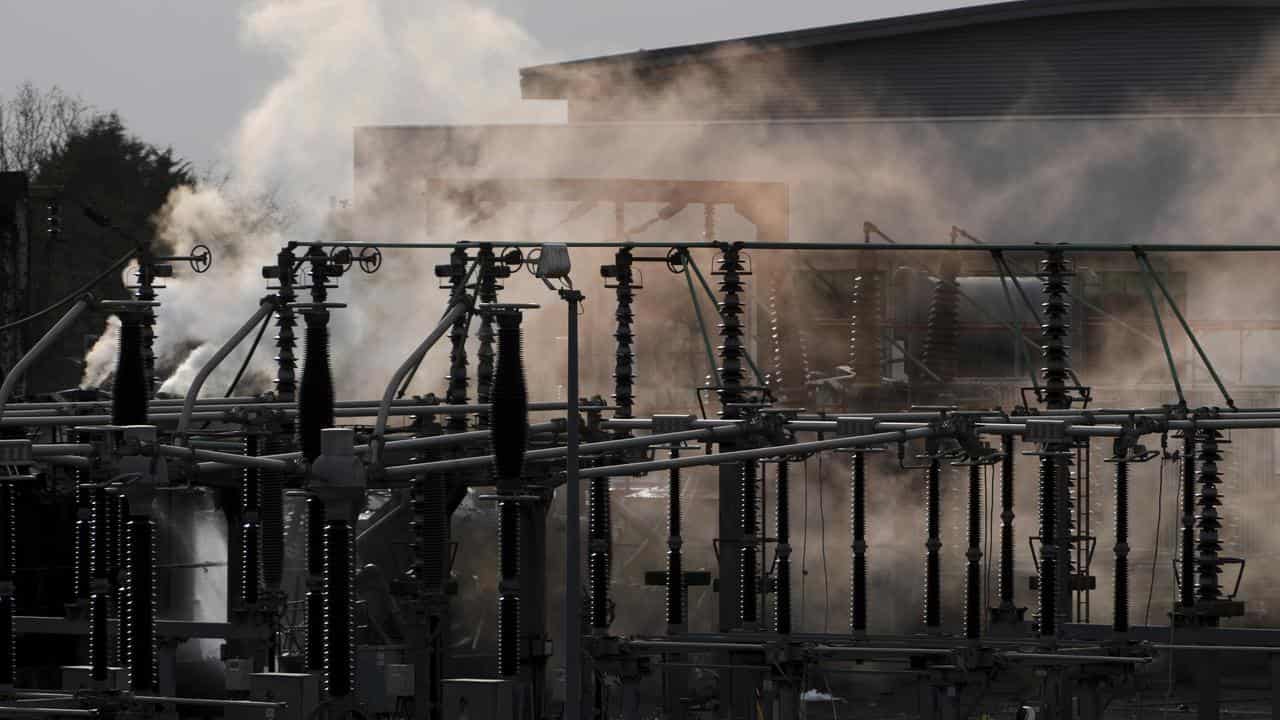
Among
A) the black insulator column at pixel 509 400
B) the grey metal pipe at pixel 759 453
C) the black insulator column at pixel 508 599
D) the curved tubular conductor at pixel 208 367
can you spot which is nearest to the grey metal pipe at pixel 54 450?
the curved tubular conductor at pixel 208 367

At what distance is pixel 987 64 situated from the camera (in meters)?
54.4

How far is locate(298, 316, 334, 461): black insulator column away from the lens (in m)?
20.5

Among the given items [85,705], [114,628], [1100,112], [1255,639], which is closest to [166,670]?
[114,628]

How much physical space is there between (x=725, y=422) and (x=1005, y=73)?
2973 cm

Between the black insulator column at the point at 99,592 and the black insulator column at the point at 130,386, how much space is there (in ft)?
2.57

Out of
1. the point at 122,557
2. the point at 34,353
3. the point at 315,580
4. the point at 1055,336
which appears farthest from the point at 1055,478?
the point at 34,353

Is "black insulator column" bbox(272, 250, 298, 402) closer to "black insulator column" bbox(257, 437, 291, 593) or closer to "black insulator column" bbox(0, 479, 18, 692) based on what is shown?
"black insulator column" bbox(257, 437, 291, 593)

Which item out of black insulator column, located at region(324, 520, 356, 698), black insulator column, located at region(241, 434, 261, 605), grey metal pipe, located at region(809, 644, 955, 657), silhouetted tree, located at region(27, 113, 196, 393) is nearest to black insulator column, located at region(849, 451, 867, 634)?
grey metal pipe, located at region(809, 644, 955, 657)

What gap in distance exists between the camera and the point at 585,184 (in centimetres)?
4862

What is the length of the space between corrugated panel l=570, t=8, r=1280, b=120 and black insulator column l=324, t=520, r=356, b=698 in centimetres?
3500

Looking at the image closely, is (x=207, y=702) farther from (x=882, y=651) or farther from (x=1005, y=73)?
(x=1005, y=73)

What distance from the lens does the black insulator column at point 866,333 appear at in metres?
43.0

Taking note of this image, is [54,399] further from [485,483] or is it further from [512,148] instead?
[512,148]

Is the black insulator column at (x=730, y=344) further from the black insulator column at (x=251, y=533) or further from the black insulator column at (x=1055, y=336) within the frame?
the black insulator column at (x=251, y=533)
